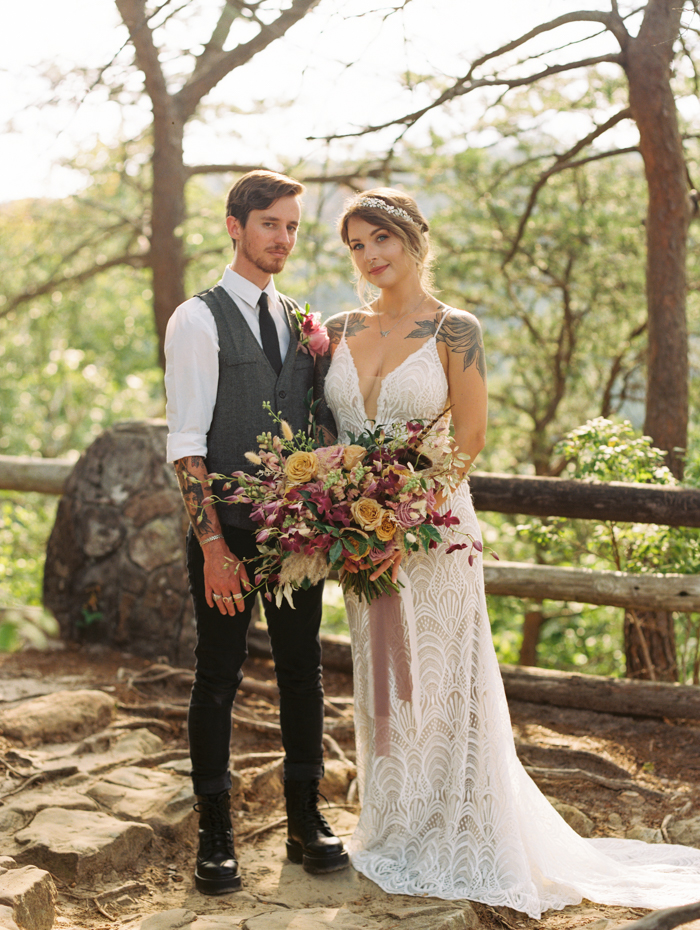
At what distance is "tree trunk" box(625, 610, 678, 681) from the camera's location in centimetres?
502

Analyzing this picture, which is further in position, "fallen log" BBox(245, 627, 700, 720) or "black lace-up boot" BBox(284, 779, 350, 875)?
"fallen log" BBox(245, 627, 700, 720)

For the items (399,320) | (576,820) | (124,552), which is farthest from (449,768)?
(124,552)

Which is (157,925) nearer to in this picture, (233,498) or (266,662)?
(233,498)

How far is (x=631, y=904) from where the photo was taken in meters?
2.64

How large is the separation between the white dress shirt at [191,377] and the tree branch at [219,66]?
341cm

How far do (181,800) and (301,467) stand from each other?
5.48 feet

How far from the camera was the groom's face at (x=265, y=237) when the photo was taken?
2.90m

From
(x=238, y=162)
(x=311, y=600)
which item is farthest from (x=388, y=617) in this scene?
(x=238, y=162)

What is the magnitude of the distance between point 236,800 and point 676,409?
11.6ft

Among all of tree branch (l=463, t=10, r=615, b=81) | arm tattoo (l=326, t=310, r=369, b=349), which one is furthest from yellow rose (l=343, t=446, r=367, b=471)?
tree branch (l=463, t=10, r=615, b=81)

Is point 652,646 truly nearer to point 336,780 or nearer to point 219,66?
point 336,780

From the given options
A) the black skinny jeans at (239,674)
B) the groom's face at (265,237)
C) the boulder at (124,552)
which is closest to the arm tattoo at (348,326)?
the groom's face at (265,237)

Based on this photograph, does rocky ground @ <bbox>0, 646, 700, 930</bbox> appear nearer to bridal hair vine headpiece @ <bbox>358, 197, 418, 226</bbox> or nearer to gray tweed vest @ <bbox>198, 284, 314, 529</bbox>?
gray tweed vest @ <bbox>198, 284, 314, 529</bbox>

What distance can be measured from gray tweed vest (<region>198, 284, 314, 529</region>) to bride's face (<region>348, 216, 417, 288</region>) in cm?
51
